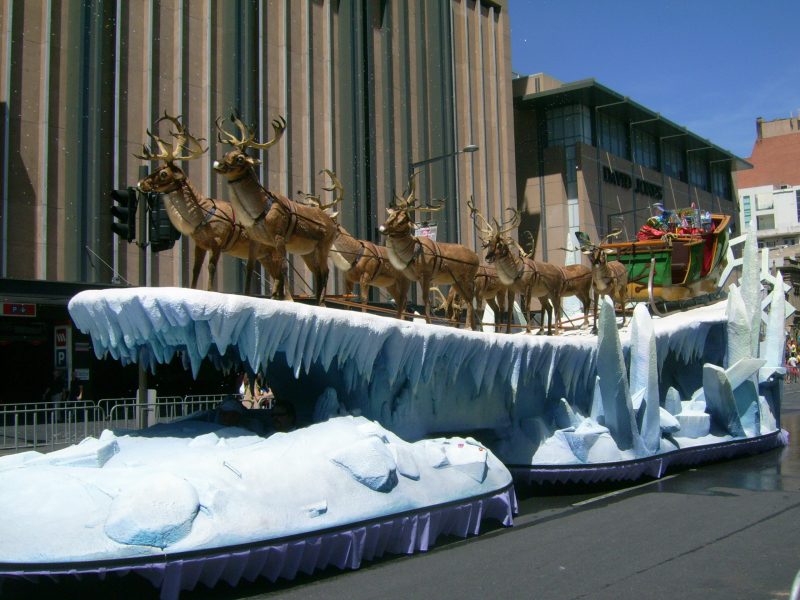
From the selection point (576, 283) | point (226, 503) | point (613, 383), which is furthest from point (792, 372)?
point (226, 503)

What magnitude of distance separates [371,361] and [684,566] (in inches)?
146

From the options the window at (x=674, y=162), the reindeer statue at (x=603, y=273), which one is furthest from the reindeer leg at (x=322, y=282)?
the window at (x=674, y=162)

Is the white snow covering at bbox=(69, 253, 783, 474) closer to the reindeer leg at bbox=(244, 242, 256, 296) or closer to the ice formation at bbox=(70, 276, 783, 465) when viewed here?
the ice formation at bbox=(70, 276, 783, 465)

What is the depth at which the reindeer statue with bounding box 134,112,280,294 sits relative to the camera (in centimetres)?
912

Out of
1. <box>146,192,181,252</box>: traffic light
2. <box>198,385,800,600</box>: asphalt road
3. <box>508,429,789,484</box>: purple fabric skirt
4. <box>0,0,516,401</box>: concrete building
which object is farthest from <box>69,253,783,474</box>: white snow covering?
<box>0,0,516,401</box>: concrete building

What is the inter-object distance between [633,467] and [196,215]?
7331 mm

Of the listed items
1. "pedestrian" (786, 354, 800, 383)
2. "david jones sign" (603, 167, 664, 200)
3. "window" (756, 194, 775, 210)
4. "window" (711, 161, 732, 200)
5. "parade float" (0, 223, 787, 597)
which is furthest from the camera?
"window" (756, 194, 775, 210)

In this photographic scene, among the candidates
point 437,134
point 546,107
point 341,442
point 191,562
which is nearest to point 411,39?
point 437,134

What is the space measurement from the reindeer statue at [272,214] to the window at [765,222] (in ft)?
208

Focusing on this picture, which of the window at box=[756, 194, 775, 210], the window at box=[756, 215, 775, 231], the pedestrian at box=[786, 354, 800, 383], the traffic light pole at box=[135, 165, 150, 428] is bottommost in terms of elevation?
the pedestrian at box=[786, 354, 800, 383]

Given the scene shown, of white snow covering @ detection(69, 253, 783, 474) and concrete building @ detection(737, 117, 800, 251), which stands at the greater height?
concrete building @ detection(737, 117, 800, 251)

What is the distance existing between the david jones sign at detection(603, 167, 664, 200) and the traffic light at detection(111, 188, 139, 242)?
2927 centimetres

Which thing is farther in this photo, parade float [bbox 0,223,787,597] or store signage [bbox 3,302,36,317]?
store signage [bbox 3,302,36,317]

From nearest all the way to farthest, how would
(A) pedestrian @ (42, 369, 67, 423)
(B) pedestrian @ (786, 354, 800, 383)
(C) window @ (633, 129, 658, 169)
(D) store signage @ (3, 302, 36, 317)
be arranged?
1. (D) store signage @ (3, 302, 36, 317)
2. (A) pedestrian @ (42, 369, 67, 423)
3. (C) window @ (633, 129, 658, 169)
4. (B) pedestrian @ (786, 354, 800, 383)
